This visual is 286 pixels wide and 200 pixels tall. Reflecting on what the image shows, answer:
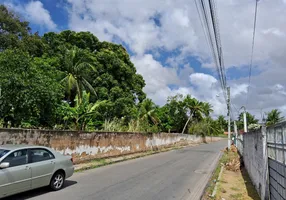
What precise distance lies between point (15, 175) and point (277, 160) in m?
6.79

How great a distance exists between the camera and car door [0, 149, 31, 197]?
673 cm

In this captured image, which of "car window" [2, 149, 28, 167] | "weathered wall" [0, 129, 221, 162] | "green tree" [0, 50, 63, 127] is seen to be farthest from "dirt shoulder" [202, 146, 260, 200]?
"green tree" [0, 50, 63, 127]

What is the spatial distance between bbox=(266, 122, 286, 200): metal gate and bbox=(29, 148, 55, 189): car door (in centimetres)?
645

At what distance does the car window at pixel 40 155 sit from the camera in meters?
7.80

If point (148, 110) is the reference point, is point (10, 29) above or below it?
above

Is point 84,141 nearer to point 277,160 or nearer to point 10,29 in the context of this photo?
point 277,160

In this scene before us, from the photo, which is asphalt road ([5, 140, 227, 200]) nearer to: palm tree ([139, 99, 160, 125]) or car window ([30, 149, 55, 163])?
car window ([30, 149, 55, 163])

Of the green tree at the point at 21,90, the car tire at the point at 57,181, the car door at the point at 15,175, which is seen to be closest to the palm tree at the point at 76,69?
the green tree at the point at 21,90

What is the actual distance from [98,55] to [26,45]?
8.91 metres

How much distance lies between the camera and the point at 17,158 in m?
7.30

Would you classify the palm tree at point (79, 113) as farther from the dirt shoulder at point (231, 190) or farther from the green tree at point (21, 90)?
the dirt shoulder at point (231, 190)

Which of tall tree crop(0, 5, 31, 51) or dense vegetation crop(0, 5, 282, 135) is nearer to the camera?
dense vegetation crop(0, 5, 282, 135)

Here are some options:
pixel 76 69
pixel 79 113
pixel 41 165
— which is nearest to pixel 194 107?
pixel 76 69

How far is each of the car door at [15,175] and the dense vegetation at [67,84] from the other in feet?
24.3
